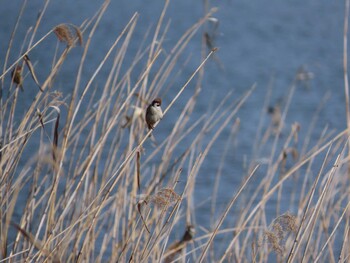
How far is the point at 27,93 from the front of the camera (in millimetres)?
7184

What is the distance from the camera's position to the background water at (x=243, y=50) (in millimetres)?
7914

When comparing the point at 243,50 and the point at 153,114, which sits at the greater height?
the point at 153,114

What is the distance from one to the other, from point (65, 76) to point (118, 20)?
154 inches

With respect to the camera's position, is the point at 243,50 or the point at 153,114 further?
the point at 243,50

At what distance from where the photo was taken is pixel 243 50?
40.2 ft

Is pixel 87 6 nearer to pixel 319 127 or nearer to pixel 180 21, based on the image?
pixel 180 21

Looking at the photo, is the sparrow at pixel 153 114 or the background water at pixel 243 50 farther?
the background water at pixel 243 50

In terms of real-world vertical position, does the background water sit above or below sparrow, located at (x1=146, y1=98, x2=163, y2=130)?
below

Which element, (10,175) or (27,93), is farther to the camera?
(27,93)

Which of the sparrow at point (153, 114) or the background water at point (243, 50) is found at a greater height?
the sparrow at point (153, 114)

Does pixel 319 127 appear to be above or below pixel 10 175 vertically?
below

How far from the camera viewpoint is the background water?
791cm

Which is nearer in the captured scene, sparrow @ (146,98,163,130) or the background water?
sparrow @ (146,98,163,130)

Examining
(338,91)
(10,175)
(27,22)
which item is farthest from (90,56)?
(10,175)
